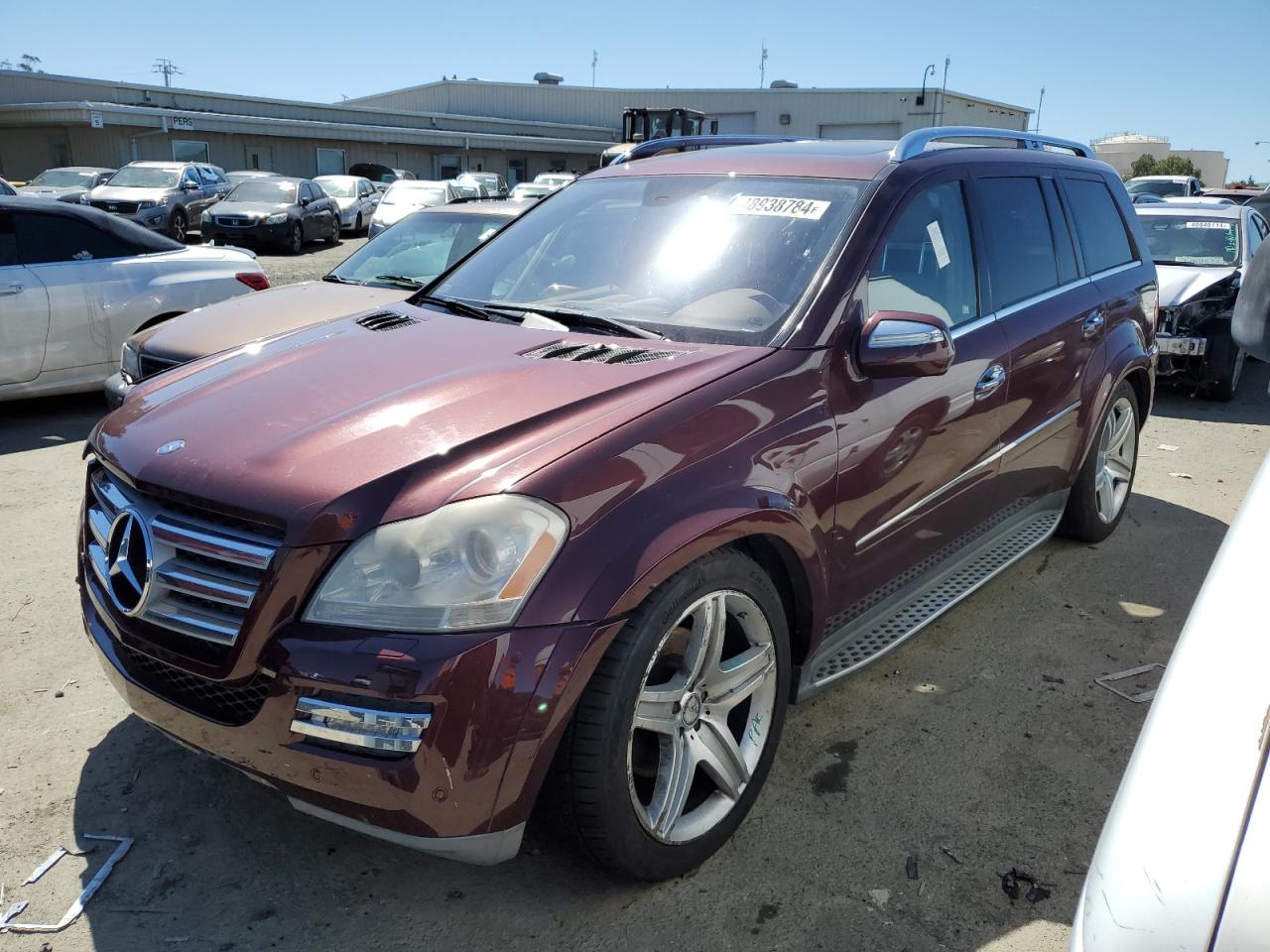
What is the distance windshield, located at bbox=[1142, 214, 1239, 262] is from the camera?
377 inches

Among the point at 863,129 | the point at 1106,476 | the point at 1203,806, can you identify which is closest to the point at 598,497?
the point at 1203,806

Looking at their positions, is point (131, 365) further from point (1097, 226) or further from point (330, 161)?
point (330, 161)

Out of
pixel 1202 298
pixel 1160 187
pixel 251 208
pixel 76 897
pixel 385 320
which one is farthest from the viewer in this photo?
pixel 1160 187

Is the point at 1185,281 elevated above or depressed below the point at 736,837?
above

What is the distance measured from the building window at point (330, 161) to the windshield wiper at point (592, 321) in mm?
40692

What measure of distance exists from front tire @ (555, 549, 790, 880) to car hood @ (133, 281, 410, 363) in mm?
3538

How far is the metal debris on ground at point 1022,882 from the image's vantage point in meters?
2.58

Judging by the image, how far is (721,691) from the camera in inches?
104

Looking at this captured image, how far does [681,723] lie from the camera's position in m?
2.54

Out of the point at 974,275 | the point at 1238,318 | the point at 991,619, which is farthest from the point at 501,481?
the point at 991,619

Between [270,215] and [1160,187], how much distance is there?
2119 centimetres

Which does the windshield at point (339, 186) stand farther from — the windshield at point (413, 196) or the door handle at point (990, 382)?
the door handle at point (990, 382)

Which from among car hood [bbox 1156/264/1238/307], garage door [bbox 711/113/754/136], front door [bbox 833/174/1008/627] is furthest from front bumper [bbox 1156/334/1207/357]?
garage door [bbox 711/113/754/136]

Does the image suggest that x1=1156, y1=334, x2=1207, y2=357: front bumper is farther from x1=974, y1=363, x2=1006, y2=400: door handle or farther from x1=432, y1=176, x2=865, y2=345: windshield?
x1=432, y1=176, x2=865, y2=345: windshield
